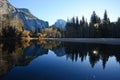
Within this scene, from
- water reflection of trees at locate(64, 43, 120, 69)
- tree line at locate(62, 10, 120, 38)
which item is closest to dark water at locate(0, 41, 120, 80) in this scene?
water reflection of trees at locate(64, 43, 120, 69)

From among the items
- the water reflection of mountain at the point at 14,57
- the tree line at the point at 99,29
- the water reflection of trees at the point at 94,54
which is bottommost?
the water reflection of trees at the point at 94,54

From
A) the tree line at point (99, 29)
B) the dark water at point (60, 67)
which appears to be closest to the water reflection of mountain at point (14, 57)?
→ the dark water at point (60, 67)

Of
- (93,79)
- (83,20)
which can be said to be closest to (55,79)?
(93,79)

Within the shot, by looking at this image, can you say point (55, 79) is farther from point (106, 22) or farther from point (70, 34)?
point (70, 34)

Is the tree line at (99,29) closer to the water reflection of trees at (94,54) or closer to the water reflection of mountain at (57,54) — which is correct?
the water reflection of mountain at (57,54)

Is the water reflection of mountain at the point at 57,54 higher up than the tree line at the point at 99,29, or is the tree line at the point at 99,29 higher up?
the tree line at the point at 99,29

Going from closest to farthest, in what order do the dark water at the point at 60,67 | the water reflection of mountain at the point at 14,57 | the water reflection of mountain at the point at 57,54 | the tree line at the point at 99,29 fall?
the dark water at the point at 60,67
the water reflection of mountain at the point at 14,57
the water reflection of mountain at the point at 57,54
the tree line at the point at 99,29

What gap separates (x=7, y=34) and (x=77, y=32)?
3725cm

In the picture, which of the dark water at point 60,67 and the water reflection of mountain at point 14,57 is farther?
the water reflection of mountain at point 14,57

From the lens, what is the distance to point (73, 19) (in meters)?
126

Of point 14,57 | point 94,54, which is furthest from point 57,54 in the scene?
point 14,57

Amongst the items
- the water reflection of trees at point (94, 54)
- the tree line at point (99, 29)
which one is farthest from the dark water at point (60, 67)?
the tree line at point (99, 29)

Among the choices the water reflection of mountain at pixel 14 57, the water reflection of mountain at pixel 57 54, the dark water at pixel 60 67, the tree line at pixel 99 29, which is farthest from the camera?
the tree line at pixel 99 29

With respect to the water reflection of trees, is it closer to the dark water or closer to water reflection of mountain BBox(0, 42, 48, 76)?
the dark water
